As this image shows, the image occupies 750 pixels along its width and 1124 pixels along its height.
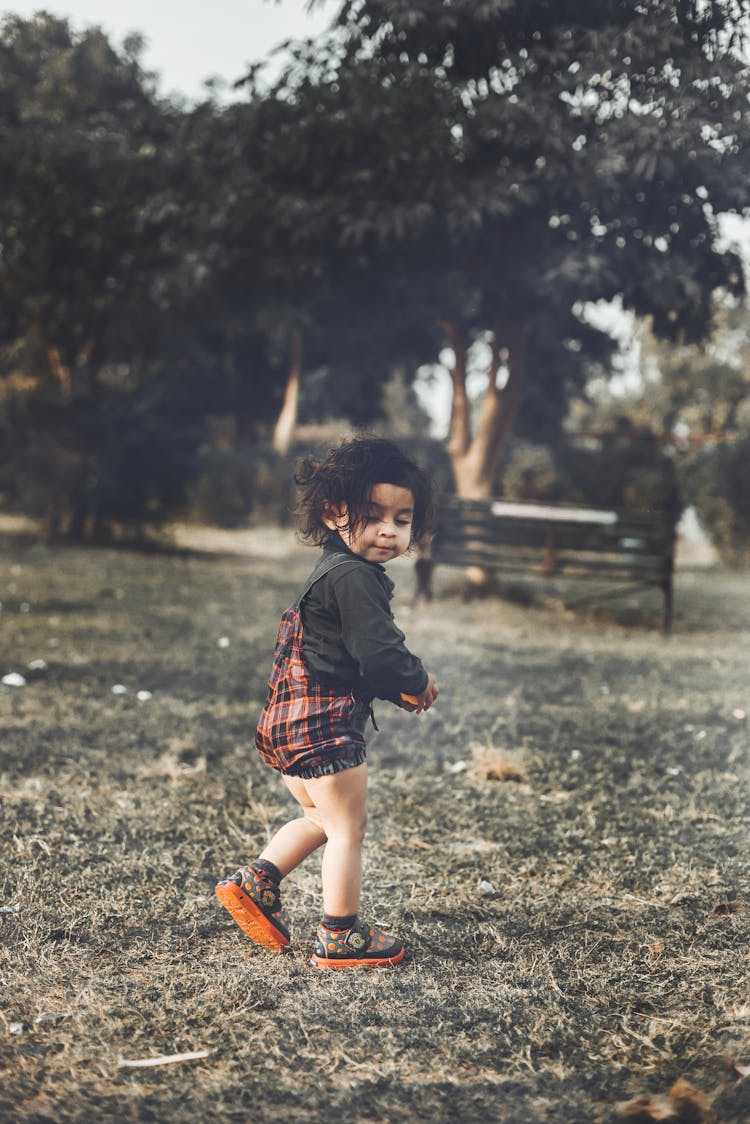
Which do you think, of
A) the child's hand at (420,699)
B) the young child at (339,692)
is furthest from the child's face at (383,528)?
the child's hand at (420,699)

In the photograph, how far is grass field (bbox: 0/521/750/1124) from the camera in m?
2.13

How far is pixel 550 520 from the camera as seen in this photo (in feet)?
33.1

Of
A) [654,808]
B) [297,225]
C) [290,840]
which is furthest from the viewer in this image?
[297,225]

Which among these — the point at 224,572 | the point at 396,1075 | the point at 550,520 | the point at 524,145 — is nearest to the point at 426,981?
the point at 396,1075

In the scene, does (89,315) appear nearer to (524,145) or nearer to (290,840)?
(524,145)

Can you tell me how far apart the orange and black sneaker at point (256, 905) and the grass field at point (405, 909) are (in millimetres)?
61

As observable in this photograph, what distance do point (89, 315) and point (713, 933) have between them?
18064 mm

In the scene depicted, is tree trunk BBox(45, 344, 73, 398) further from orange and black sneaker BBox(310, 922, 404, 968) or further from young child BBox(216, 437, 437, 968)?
orange and black sneaker BBox(310, 922, 404, 968)

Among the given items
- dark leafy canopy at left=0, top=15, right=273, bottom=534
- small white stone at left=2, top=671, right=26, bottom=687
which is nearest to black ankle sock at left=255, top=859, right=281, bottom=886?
small white stone at left=2, top=671, right=26, bottom=687

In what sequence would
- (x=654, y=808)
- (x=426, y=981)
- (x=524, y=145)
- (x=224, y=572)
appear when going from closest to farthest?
1. (x=426, y=981)
2. (x=654, y=808)
3. (x=524, y=145)
4. (x=224, y=572)

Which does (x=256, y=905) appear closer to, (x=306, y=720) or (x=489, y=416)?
(x=306, y=720)

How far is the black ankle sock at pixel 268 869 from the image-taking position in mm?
2711

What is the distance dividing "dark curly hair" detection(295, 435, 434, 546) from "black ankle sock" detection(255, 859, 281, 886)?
0.84 m

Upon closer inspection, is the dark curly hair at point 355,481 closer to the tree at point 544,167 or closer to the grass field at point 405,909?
the grass field at point 405,909
